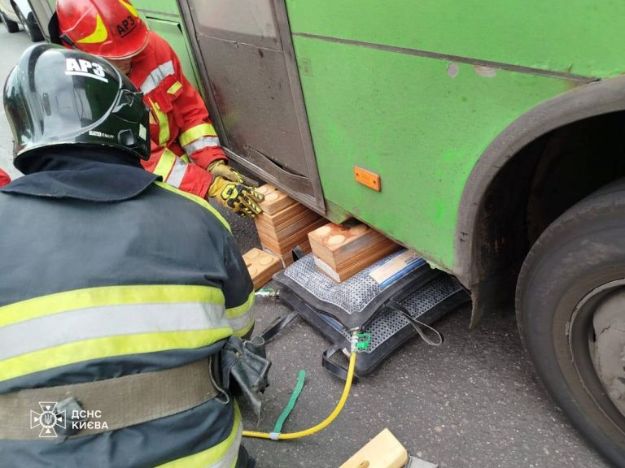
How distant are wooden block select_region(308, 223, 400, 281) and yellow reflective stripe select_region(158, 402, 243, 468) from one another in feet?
3.01

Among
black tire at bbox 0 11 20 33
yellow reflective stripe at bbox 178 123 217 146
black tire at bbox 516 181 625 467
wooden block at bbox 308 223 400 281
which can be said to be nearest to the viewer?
black tire at bbox 516 181 625 467

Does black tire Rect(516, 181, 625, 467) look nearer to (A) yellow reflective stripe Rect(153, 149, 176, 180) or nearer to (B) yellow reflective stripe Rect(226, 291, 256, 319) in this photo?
(B) yellow reflective stripe Rect(226, 291, 256, 319)

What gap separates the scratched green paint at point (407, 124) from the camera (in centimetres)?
127

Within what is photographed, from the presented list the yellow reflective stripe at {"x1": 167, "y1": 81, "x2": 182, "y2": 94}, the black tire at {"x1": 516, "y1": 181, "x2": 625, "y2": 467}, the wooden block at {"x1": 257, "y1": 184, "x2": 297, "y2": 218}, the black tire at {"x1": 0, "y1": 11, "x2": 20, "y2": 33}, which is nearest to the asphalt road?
the black tire at {"x1": 516, "y1": 181, "x2": 625, "y2": 467}

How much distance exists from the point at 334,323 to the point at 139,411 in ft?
3.71

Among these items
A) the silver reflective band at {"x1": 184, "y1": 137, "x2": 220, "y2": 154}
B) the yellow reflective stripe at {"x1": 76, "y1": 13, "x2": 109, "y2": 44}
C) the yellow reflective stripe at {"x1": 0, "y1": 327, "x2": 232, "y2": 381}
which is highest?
the yellow reflective stripe at {"x1": 76, "y1": 13, "x2": 109, "y2": 44}

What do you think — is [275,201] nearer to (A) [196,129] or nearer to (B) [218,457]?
(A) [196,129]

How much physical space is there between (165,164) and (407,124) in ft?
5.27

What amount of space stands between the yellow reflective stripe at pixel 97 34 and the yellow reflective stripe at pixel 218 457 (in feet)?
6.60

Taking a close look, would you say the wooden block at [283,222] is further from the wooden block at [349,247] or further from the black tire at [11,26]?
the black tire at [11,26]

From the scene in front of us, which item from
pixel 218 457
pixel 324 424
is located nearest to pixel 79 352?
pixel 218 457

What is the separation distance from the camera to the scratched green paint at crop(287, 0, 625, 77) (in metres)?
0.97

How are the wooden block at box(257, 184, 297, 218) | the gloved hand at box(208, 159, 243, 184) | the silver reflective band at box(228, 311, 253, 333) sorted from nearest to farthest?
the silver reflective band at box(228, 311, 253, 333) → the wooden block at box(257, 184, 297, 218) → the gloved hand at box(208, 159, 243, 184)

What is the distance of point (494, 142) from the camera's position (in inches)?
50.7
